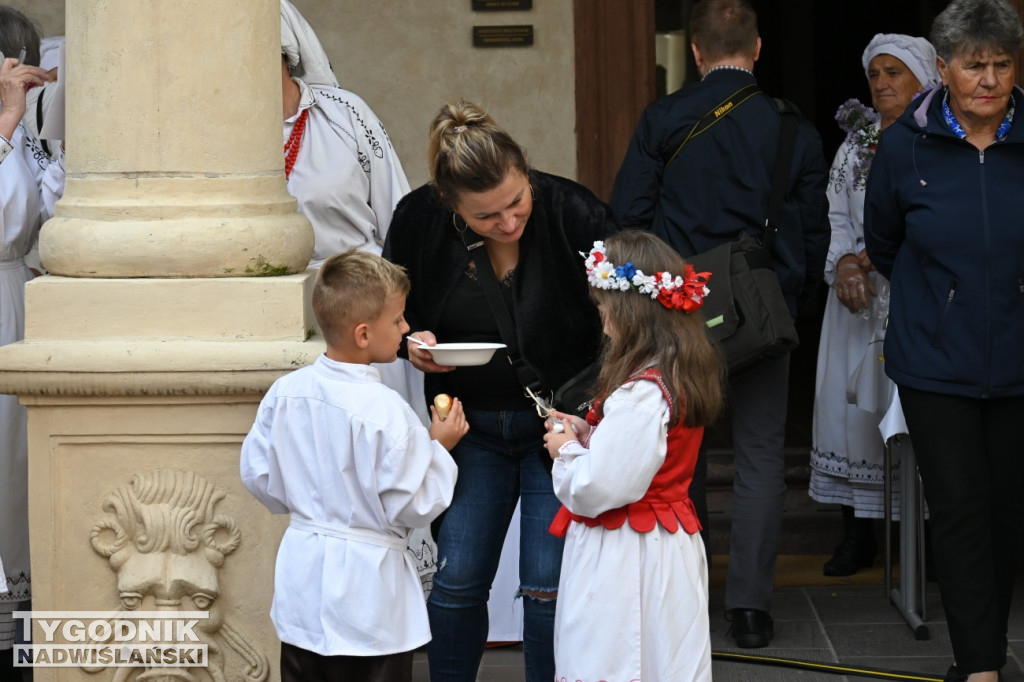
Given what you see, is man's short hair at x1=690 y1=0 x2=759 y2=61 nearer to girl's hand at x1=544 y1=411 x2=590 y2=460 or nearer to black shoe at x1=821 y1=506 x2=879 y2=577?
girl's hand at x1=544 y1=411 x2=590 y2=460

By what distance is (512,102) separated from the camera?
6.38 metres

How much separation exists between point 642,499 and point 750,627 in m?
1.75

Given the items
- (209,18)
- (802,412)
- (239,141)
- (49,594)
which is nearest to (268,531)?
(49,594)

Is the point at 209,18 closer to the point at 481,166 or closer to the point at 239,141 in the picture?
the point at 239,141

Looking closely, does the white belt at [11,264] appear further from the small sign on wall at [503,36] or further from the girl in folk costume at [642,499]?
the small sign on wall at [503,36]

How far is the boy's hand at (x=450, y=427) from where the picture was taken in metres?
3.35

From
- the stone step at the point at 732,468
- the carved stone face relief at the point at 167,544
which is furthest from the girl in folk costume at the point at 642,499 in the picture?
the stone step at the point at 732,468

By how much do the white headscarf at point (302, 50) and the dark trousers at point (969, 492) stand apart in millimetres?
2189

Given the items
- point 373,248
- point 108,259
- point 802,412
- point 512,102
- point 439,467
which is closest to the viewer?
point 439,467

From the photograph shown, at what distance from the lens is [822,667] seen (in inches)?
185

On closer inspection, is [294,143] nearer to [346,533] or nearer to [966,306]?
[346,533]

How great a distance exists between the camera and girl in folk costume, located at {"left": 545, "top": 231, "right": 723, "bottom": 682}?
3307 mm

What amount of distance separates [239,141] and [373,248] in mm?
1048

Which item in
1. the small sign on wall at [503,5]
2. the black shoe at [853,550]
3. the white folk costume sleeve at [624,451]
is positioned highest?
the small sign on wall at [503,5]
